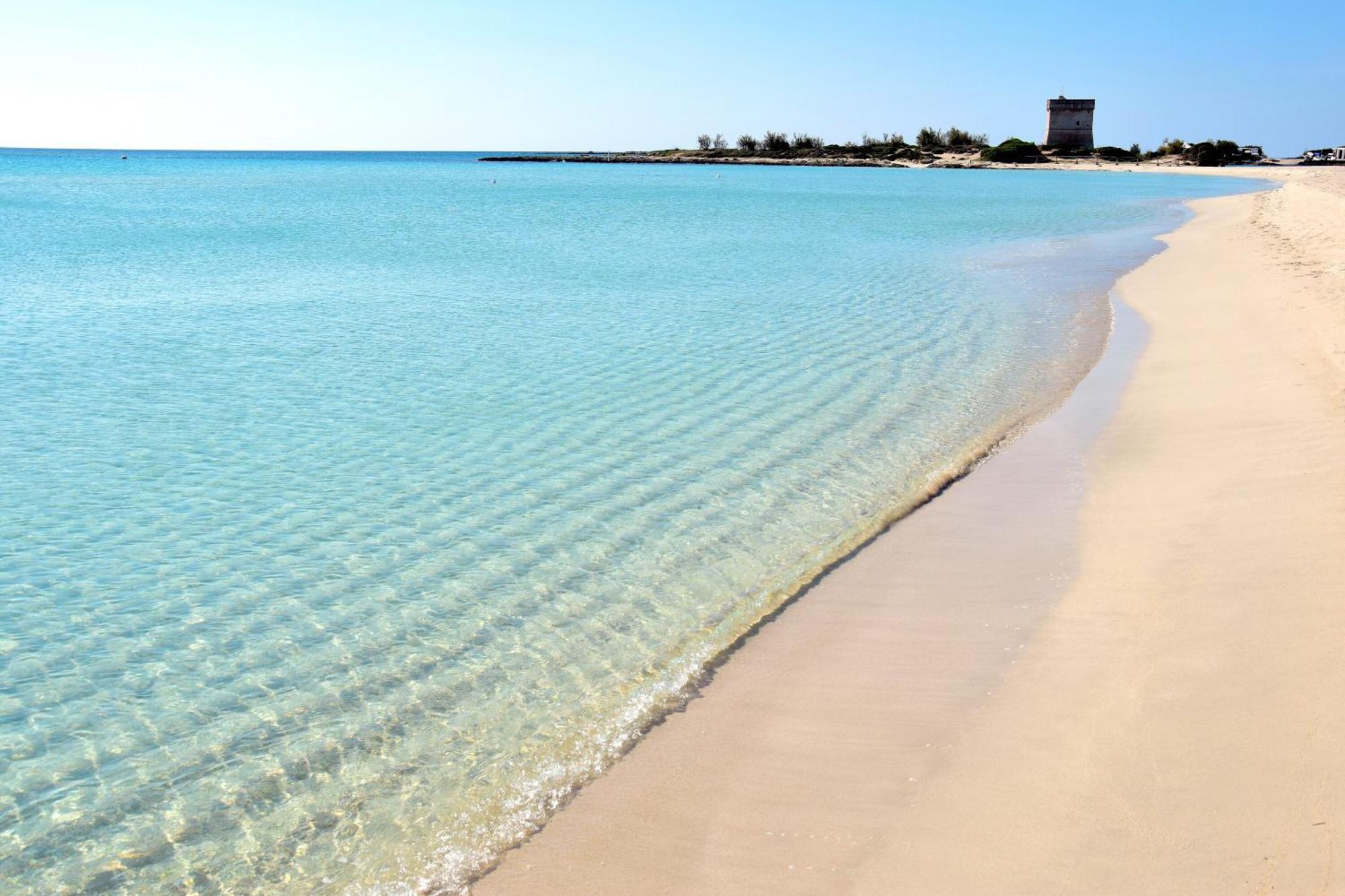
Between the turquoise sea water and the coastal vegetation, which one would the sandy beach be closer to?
the turquoise sea water

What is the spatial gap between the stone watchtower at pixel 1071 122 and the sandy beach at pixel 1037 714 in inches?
4374

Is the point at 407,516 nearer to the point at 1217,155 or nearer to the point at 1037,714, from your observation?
the point at 1037,714

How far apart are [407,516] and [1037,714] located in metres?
4.86

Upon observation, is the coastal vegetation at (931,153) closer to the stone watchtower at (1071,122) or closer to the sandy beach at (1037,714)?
the stone watchtower at (1071,122)

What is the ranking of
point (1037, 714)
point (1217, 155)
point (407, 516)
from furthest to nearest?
1. point (1217, 155)
2. point (407, 516)
3. point (1037, 714)

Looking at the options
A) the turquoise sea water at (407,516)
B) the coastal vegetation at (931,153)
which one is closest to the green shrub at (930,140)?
the coastal vegetation at (931,153)

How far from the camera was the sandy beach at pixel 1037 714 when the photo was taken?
12.6ft

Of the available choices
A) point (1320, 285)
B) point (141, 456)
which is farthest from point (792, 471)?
point (1320, 285)

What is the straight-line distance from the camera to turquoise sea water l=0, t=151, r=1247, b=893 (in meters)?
4.49

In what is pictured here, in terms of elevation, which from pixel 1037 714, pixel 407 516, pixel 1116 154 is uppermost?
pixel 1116 154

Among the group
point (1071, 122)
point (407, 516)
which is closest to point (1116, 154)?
point (1071, 122)

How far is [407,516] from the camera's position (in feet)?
25.2

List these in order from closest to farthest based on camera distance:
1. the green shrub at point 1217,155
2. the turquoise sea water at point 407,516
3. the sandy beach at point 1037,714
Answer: the sandy beach at point 1037,714
the turquoise sea water at point 407,516
the green shrub at point 1217,155

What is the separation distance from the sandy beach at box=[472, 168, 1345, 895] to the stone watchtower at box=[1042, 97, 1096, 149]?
11110 cm
